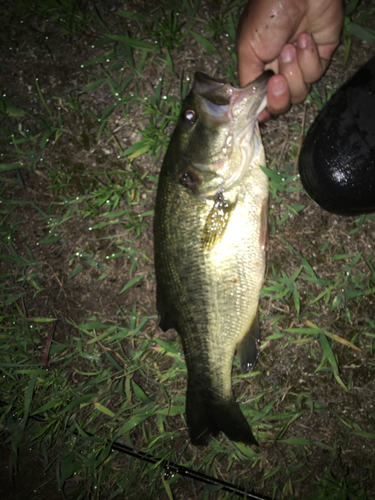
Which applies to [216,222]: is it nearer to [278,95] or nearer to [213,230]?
[213,230]

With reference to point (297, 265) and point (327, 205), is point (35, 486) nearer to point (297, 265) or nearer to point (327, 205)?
point (297, 265)

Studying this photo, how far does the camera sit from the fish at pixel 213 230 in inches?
77.8

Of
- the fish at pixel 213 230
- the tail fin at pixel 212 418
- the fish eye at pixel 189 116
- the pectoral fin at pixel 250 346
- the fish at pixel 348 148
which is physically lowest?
the tail fin at pixel 212 418

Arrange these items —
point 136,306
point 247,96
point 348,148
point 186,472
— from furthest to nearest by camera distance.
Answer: point 136,306 < point 186,472 < point 348,148 < point 247,96

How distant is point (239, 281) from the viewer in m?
2.07

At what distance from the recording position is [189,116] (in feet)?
6.57

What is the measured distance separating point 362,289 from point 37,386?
2.86 meters

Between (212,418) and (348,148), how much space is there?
2084 mm

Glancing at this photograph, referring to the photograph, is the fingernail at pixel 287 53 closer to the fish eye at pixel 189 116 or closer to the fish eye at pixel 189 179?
the fish eye at pixel 189 116

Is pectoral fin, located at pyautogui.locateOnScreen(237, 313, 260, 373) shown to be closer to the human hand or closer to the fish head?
the fish head

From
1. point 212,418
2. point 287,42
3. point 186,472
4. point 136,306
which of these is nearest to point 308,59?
point 287,42

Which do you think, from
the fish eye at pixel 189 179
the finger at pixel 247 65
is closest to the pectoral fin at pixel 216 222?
the fish eye at pixel 189 179


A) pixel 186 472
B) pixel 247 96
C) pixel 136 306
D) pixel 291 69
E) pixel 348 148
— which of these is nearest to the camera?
pixel 247 96

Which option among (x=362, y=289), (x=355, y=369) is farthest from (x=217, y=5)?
(x=355, y=369)
